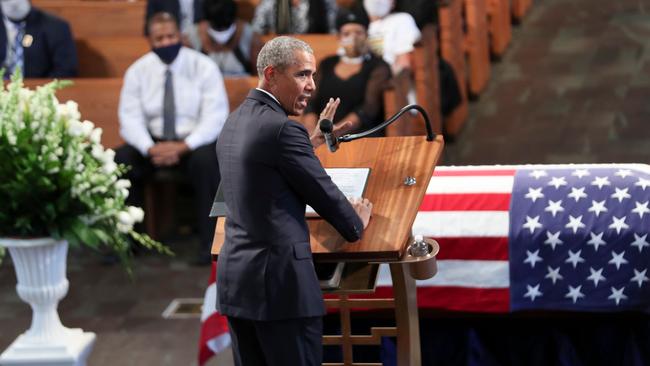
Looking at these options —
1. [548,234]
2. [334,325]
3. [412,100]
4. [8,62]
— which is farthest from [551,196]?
[8,62]

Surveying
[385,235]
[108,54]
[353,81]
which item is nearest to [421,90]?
[353,81]

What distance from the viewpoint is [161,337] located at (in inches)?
212

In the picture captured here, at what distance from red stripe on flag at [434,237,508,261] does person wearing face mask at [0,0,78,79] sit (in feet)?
12.9

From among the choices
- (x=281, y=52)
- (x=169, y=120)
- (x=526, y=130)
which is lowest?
(x=526, y=130)

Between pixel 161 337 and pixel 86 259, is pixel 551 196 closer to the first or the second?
pixel 161 337

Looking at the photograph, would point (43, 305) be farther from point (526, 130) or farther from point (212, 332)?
point (526, 130)

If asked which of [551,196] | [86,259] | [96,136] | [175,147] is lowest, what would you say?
[86,259]

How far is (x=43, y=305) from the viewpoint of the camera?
149 inches

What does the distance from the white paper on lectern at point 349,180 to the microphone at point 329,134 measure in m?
0.09

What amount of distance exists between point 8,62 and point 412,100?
259 centimetres

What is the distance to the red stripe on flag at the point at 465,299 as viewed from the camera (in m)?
4.21

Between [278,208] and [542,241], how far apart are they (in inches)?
53.0

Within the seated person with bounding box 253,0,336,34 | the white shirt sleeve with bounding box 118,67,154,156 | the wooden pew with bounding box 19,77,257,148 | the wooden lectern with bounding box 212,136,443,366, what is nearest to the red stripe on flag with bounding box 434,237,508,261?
the wooden lectern with bounding box 212,136,443,366

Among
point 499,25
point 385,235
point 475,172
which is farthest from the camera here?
point 499,25
